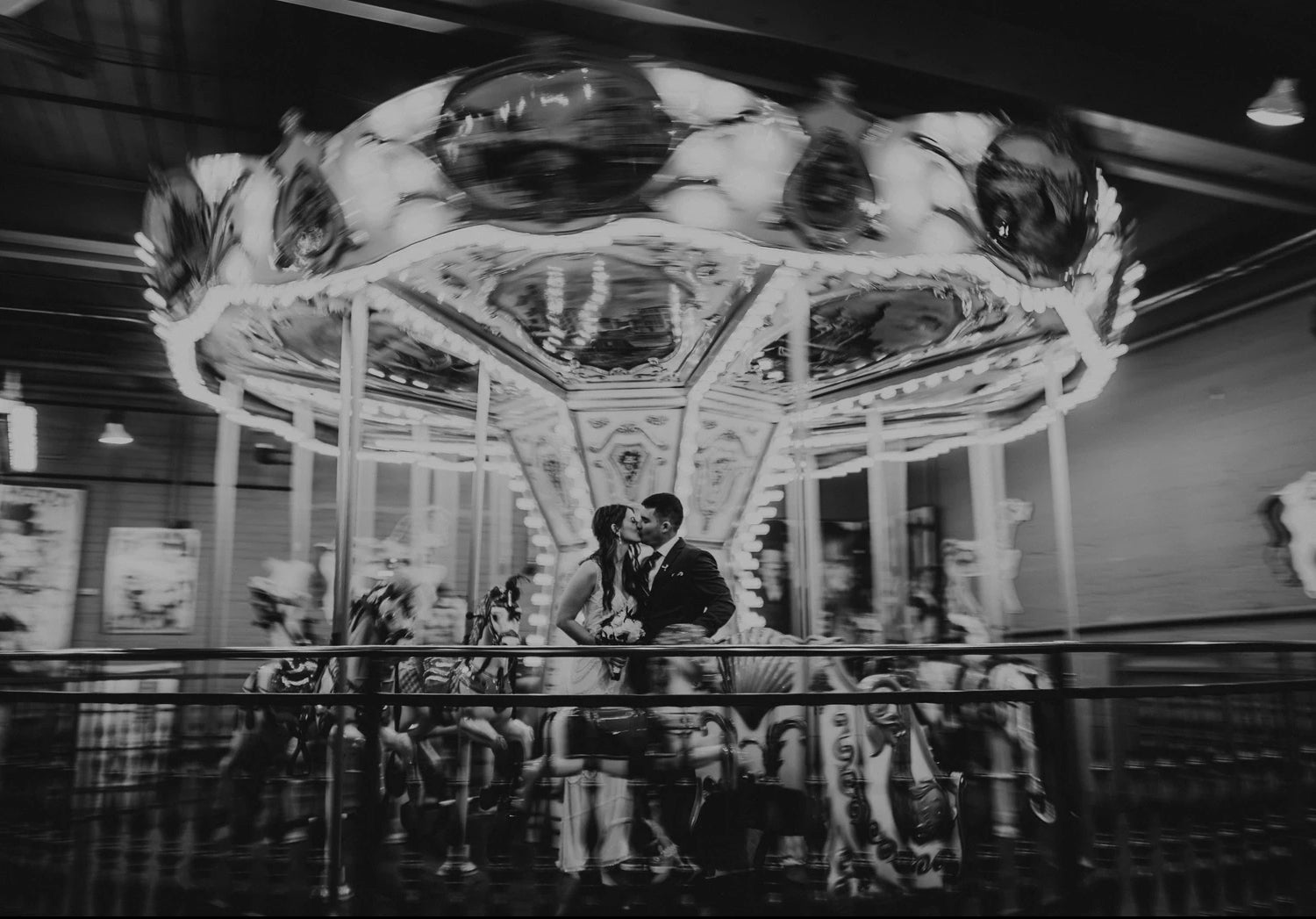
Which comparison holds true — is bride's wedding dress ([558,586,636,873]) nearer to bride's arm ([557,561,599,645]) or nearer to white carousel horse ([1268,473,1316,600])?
bride's arm ([557,561,599,645])

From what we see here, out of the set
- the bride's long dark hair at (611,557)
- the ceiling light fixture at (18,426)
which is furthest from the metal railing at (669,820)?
the ceiling light fixture at (18,426)

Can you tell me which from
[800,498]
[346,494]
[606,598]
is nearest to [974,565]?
[800,498]

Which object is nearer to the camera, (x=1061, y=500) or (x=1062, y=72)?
(x=1061, y=500)

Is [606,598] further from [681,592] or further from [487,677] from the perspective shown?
[487,677]

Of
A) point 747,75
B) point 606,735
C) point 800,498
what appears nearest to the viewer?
point 606,735

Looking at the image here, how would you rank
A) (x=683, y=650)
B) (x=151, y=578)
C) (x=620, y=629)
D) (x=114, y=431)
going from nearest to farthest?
(x=683, y=650) → (x=620, y=629) → (x=114, y=431) → (x=151, y=578)

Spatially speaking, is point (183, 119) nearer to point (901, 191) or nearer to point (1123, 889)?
point (901, 191)

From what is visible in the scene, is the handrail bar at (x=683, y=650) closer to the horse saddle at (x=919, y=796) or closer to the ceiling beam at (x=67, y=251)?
the horse saddle at (x=919, y=796)

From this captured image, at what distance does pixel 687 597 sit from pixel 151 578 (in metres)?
8.14

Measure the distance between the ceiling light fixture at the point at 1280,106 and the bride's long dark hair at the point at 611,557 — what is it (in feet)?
13.2

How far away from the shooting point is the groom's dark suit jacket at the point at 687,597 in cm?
488

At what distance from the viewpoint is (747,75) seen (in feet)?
21.0

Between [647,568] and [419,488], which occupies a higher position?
[419,488]

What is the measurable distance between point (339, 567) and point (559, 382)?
2340 millimetres
